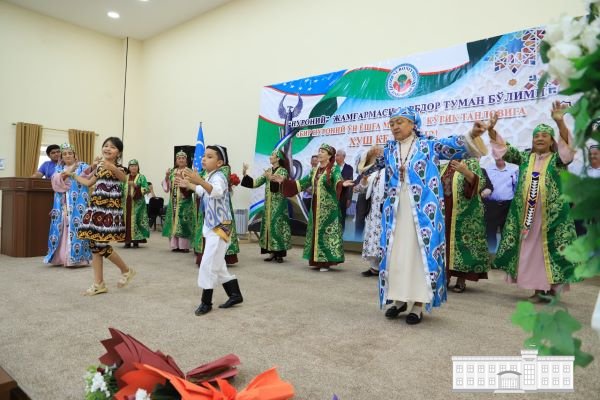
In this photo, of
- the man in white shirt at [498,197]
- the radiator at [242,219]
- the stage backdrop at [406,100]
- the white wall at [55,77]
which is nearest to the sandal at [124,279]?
the stage backdrop at [406,100]

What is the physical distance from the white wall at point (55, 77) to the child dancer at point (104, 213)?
7.53 m

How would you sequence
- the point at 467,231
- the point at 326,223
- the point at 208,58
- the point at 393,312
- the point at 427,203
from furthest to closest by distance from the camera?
the point at 208,58 < the point at 326,223 < the point at 467,231 < the point at 393,312 < the point at 427,203

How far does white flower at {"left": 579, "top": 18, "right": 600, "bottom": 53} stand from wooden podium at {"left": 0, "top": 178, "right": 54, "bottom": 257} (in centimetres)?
600

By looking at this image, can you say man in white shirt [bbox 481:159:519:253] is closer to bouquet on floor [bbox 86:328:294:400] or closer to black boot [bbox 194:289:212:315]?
black boot [bbox 194:289:212:315]

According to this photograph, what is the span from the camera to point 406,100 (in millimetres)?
6082

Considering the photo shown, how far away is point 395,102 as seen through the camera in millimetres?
6203

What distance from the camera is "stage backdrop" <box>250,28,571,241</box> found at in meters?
5.00

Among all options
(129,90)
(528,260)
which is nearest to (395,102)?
(528,260)

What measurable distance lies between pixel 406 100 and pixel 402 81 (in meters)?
0.29

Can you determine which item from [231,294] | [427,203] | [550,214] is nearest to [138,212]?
[231,294]

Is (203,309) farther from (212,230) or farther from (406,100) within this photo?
(406,100)

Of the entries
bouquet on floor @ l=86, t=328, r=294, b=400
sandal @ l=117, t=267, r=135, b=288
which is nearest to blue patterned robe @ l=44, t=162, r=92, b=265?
sandal @ l=117, t=267, r=135, b=288

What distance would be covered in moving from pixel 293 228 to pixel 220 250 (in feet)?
14.5

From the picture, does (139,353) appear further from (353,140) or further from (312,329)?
(353,140)
